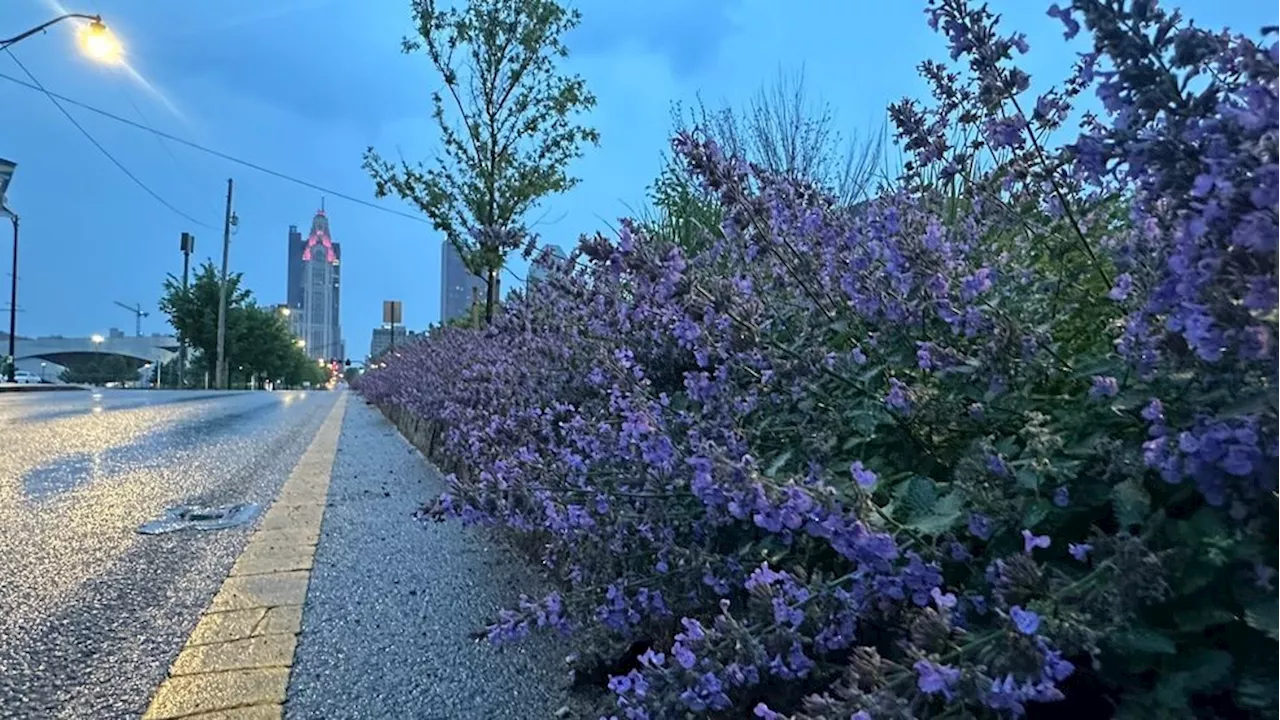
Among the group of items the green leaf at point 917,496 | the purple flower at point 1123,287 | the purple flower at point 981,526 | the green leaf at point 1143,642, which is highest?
the purple flower at point 1123,287

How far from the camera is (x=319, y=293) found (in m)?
93.8

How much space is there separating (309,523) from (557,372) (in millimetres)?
1539

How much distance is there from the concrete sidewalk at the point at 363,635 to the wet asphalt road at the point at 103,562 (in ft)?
0.42

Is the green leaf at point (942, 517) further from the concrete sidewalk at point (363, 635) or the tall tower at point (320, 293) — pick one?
the tall tower at point (320, 293)

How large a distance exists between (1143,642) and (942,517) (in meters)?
0.24

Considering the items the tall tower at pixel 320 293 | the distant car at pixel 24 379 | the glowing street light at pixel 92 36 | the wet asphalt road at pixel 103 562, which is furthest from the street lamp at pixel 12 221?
the tall tower at pixel 320 293

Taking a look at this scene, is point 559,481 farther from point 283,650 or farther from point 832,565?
point 283,650

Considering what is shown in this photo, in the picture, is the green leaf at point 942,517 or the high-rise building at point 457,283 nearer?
the green leaf at point 942,517

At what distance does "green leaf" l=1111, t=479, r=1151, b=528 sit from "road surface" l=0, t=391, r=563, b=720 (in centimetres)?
126

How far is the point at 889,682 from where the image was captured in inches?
35.4

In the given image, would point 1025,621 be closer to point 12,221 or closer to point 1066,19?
point 1066,19

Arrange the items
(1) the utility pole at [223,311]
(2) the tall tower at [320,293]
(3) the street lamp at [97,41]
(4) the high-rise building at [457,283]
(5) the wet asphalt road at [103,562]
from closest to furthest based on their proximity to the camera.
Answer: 1. (5) the wet asphalt road at [103,562]
2. (4) the high-rise building at [457,283]
3. (3) the street lamp at [97,41]
4. (1) the utility pole at [223,311]
5. (2) the tall tower at [320,293]

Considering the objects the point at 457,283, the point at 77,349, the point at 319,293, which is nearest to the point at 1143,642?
the point at 457,283

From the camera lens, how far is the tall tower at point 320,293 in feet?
283
